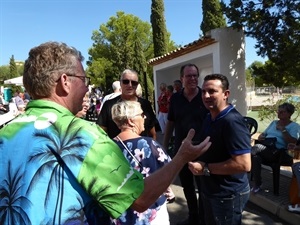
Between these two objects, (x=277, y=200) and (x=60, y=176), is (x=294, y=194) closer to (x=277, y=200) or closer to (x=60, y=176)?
(x=277, y=200)

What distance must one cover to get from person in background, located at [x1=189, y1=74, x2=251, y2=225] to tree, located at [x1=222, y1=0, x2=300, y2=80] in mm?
4989

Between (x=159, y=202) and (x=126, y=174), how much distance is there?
1.37 metres

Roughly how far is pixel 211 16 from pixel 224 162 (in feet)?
85.1

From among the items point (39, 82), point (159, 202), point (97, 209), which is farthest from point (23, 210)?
point (159, 202)

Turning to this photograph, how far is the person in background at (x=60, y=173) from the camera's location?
3.57ft

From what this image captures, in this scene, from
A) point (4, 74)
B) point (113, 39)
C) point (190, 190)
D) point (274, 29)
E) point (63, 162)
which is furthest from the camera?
point (4, 74)

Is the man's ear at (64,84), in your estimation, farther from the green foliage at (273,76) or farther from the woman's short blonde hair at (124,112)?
the green foliage at (273,76)

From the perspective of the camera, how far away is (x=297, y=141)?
454 centimetres

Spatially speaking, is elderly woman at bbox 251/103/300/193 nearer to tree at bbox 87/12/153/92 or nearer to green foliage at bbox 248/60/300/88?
green foliage at bbox 248/60/300/88

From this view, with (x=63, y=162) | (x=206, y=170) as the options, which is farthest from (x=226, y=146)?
(x=63, y=162)

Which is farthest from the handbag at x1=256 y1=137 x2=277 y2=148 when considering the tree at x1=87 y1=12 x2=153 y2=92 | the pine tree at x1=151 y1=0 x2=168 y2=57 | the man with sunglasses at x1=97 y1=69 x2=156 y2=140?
the tree at x1=87 y1=12 x2=153 y2=92

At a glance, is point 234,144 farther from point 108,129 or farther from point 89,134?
point 108,129

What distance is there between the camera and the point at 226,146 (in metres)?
2.20

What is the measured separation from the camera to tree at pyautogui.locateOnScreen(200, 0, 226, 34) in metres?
26.1
